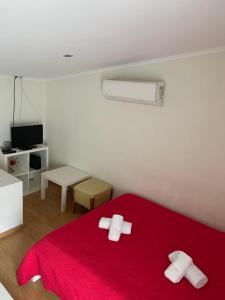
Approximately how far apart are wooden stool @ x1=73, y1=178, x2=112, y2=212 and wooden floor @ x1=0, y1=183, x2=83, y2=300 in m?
0.33

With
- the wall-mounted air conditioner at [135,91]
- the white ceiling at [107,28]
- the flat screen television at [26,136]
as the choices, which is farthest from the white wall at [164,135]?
the flat screen television at [26,136]

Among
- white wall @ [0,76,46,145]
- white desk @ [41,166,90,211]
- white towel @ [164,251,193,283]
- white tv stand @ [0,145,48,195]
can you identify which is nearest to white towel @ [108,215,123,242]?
white towel @ [164,251,193,283]

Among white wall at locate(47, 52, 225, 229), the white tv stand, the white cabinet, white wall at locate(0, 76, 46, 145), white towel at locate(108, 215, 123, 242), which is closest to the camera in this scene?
white towel at locate(108, 215, 123, 242)

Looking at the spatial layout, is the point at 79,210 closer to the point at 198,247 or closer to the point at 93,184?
the point at 93,184

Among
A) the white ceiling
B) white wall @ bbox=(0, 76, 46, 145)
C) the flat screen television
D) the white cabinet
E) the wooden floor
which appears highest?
the white ceiling

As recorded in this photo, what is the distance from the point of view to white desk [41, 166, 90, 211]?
10.5 ft

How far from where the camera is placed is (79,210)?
10.9 feet

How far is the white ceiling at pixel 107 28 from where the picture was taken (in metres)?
1.14

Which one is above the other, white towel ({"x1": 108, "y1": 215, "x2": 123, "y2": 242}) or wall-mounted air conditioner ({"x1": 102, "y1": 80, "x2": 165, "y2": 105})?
wall-mounted air conditioner ({"x1": 102, "y1": 80, "x2": 165, "y2": 105})

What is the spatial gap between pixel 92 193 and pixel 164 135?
1.21 m

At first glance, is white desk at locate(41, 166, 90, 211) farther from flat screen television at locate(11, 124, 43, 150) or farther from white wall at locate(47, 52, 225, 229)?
flat screen television at locate(11, 124, 43, 150)

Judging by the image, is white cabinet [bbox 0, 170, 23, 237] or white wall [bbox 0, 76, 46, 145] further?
white wall [bbox 0, 76, 46, 145]

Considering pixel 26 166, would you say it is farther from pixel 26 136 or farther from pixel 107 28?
pixel 107 28

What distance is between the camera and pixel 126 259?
5.81 ft
